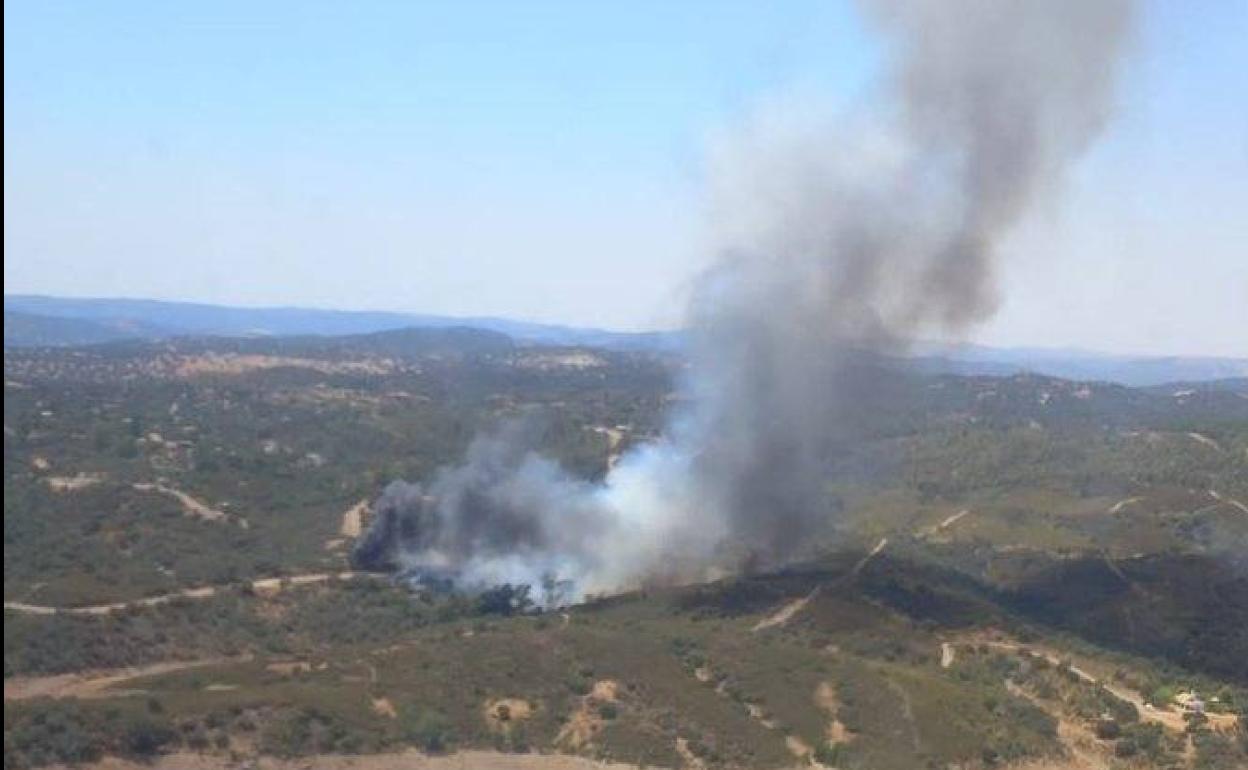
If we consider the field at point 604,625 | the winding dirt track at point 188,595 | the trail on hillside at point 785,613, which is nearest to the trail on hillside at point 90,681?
the field at point 604,625

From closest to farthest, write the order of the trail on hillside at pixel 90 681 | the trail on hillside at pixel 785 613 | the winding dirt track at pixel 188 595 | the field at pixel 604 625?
1. the trail on hillside at pixel 90 681
2. the winding dirt track at pixel 188 595
3. the field at pixel 604 625
4. the trail on hillside at pixel 785 613

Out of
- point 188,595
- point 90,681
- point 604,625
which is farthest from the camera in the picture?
point 604,625

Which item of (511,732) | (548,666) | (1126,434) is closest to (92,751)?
(511,732)

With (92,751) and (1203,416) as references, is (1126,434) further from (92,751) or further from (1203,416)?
(92,751)

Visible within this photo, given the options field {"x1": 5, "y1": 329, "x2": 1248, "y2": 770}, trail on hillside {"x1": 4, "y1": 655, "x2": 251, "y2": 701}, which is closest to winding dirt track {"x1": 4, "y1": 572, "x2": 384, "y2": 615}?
field {"x1": 5, "y1": 329, "x2": 1248, "y2": 770}

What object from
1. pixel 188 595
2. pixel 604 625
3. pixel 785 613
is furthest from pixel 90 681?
pixel 785 613

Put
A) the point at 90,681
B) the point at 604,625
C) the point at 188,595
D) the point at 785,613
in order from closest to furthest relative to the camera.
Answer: the point at 90,681 < the point at 188,595 < the point at 604,625 < the point at 785,613

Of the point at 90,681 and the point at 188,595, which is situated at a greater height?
the point at 90,681

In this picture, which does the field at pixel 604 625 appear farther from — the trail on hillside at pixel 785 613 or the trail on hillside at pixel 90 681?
the trail on hillside at pixel 785 613

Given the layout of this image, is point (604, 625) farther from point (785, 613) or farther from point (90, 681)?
point (90, 681)

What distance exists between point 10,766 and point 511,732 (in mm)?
20091

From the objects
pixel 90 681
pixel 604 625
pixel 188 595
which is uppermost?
pixel 90 681

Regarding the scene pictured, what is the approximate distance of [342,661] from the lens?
58.5 m

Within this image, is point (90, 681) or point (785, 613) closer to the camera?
point (90, 681)
